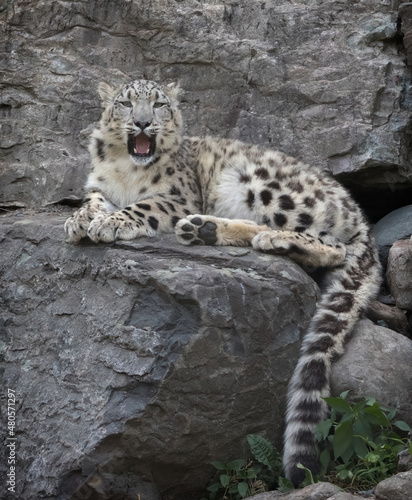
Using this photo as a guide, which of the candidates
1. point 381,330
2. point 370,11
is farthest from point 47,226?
point 370,11

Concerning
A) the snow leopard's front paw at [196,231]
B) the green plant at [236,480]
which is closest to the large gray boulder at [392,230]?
the snow leopard's front paw at [196,231]

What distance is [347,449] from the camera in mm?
3871

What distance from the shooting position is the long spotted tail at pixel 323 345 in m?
3.89

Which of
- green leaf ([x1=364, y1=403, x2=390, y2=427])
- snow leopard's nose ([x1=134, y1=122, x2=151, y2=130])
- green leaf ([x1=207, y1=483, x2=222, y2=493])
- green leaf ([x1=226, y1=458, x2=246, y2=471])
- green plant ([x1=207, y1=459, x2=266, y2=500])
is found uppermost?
snow leopard's nose ([x1=134, y1=122, x2=151, y2=130])

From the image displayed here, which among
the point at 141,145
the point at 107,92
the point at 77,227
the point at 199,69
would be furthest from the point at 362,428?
the point at 199,69

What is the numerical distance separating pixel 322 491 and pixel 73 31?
454 centimetres

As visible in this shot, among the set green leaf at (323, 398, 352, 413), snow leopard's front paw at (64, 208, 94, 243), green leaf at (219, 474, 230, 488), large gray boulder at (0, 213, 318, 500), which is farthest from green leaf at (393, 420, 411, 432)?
snow leopard's front paw at (64, 208, 94, 243)

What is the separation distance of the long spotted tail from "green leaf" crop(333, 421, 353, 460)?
127 millimetres

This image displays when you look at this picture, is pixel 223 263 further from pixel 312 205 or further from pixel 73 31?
pixel 73 31

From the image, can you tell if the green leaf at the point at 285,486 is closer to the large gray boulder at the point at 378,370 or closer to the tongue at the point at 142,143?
the large gray boulder at the point at 378,370

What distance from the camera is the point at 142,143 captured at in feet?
17.7

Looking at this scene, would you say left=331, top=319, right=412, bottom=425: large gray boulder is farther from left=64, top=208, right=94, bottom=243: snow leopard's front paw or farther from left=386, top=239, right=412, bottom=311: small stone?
left=64, top=208, right=94, bottom=243: snow leopard's front paw

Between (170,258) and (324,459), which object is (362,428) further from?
(170,258)

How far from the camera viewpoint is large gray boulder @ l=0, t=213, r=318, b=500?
3.85m
